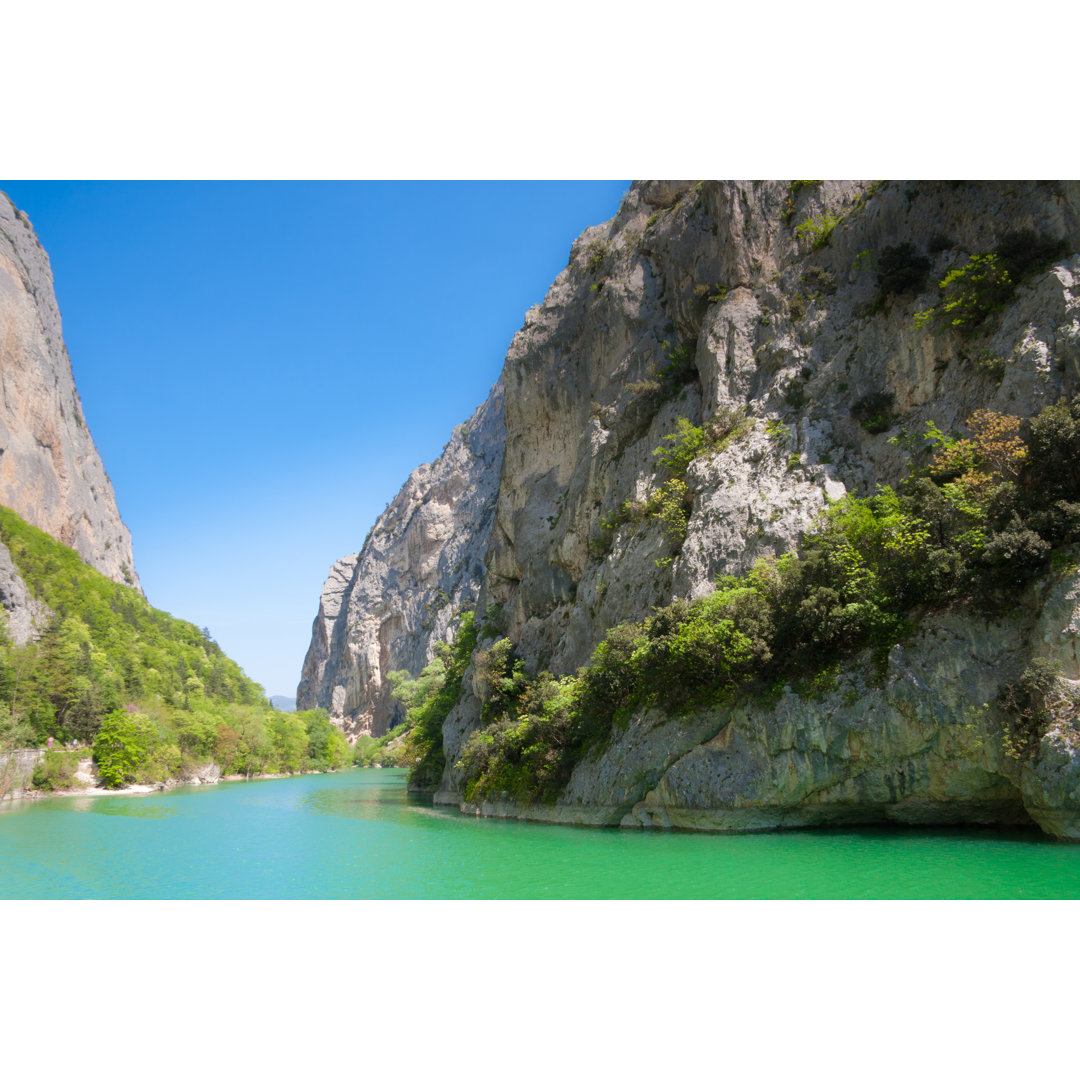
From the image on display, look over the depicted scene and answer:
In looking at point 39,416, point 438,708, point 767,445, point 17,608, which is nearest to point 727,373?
point 767,445

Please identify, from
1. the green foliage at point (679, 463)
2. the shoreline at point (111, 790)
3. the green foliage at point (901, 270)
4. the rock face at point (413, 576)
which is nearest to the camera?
the green foliage at point (901, 270)

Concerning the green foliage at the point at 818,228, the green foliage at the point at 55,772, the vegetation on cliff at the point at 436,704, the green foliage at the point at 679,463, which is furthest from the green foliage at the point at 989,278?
the green foliage at the point at 55,772

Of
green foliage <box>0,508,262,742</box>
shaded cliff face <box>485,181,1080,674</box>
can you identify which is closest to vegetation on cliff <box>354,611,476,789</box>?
shaded cliff face <box>485,181,1080,674</box>

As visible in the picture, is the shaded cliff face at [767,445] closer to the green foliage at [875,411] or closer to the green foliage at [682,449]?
the green foliage at [875,411]

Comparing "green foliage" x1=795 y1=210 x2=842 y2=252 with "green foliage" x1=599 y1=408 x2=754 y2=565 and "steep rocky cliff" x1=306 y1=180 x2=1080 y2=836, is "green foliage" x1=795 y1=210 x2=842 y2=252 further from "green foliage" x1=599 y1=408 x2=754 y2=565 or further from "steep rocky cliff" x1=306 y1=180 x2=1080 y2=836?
"green foliage" x1=599 y1=408 x2=754 y2=565

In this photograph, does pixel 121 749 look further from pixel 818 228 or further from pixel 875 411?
pixel 818 228

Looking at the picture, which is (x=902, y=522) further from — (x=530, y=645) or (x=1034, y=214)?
(x=530, y=645)
